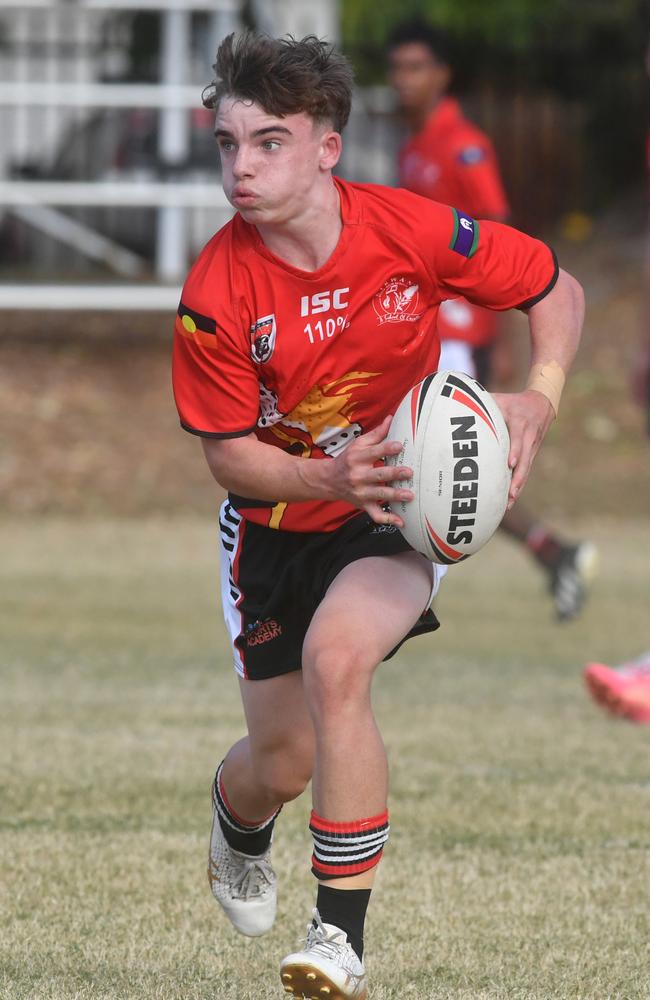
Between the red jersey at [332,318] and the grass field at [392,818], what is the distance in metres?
1.03

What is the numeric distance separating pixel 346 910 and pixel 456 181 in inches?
248

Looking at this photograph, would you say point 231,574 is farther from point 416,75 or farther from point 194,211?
point 194,211

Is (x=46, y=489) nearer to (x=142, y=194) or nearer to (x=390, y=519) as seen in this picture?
(x=142, y=194)

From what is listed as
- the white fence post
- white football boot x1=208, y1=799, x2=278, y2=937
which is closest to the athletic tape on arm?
white football boot x1=208, y1=799, x2=278, y2=937

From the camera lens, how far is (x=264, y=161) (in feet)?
12.2

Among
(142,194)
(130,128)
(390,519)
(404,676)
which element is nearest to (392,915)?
(390,519)

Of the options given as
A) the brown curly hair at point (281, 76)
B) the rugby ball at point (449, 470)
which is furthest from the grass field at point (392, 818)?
the brown curly hair at point (281, 76)

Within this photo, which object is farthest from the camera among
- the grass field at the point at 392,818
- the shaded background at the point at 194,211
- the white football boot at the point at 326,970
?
the shaded background at the point at 194,211

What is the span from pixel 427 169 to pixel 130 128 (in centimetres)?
861

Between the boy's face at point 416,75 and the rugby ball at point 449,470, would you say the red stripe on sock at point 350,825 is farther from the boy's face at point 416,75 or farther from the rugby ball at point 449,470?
the boy's face at point 416,75

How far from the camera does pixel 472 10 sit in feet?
67.6

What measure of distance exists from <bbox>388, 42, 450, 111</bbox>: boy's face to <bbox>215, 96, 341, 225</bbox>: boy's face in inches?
218

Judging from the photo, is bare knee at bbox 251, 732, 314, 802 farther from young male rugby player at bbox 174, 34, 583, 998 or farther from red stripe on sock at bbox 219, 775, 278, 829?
red stripe on sock at bbox 219, 775, 278, 829

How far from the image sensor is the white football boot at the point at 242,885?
4.02 m
